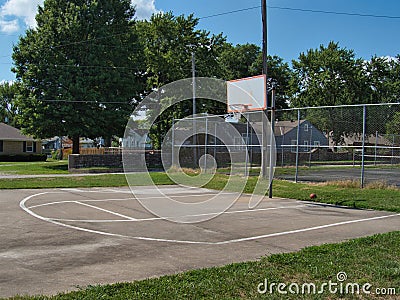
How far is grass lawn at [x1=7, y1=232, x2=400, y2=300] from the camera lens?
4666 millimetres

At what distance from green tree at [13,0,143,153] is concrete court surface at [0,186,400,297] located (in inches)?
787

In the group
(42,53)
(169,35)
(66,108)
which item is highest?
(169,35)

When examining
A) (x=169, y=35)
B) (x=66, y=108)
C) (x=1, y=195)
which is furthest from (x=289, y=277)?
(x=169, y=35)

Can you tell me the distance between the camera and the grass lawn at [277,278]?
15.3 feet

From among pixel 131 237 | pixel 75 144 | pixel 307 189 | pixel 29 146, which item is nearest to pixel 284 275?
pixel 131 237

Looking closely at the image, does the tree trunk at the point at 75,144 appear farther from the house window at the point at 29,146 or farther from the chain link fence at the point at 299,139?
the house window at the point at 29,146

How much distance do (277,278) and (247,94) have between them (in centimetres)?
1289

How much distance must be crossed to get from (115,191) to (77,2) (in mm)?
23271

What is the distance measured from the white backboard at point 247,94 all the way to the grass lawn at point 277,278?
32.0 feet

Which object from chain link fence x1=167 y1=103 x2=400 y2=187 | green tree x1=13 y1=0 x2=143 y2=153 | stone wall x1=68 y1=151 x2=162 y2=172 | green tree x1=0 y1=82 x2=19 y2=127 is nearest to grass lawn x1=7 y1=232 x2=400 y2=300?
chain link fence x1=167 y1=103 x2=400 y2=187

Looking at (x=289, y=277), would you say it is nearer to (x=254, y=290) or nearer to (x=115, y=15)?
(x=254, y=290)

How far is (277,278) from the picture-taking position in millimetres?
5246

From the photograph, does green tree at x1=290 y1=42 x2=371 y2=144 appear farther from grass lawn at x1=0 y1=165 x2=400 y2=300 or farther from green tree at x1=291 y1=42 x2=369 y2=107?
grass lawn at x1=0 y1=165 x2=400 y2=300

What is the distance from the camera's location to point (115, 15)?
37.6 meters
